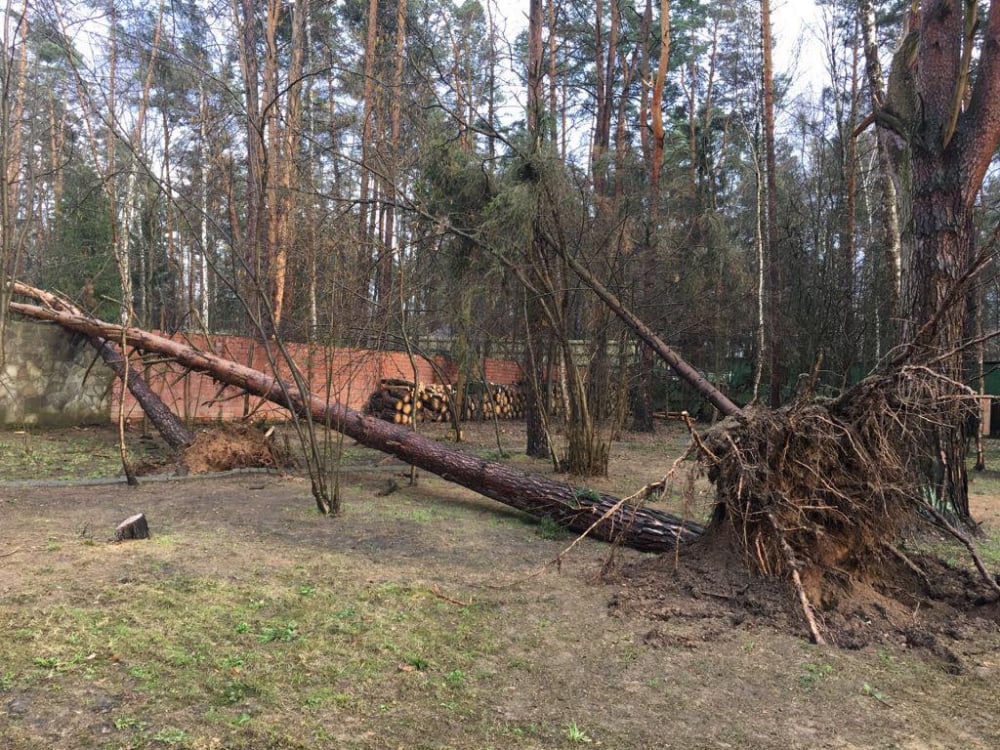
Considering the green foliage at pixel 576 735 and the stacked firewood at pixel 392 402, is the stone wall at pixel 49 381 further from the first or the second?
the green foliage at pixel 576 735

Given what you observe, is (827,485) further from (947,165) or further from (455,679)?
(947,165)

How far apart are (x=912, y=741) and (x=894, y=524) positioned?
1.81 m

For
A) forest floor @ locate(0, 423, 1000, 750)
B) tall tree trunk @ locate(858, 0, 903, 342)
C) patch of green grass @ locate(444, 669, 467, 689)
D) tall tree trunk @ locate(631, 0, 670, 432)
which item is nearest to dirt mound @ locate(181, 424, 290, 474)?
forest floor @ locate(0, 423, 1000, 750)

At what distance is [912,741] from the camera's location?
8.33 ft

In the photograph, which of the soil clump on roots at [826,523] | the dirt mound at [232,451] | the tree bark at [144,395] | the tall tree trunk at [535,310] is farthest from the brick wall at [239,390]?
the soil clump on roots at [826,523]

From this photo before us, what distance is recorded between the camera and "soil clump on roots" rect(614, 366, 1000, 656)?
3.83 m

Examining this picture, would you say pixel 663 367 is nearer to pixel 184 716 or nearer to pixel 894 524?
pixel 894 524

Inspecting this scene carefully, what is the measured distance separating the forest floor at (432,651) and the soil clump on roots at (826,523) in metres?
0.04

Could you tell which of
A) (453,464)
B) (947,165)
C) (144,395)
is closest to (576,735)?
(453,464)

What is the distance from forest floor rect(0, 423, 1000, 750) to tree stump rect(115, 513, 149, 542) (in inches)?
5.3

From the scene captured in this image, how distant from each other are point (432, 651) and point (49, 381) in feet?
31.4

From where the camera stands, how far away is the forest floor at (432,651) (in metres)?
2.48

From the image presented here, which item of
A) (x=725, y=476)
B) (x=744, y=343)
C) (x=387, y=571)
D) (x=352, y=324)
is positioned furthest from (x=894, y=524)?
(x=744, y=343)

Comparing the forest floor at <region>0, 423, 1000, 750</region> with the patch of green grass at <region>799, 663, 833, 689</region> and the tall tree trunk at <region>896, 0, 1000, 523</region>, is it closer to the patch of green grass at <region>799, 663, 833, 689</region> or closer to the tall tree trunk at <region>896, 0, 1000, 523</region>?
the patch of green grass at <region>799, 663, 833, 689</region>
